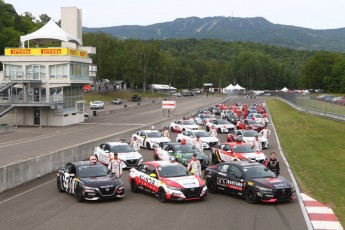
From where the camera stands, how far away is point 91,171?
65.0 feet

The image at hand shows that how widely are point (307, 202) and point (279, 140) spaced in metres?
23.5

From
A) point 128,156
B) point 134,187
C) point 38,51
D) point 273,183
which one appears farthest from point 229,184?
point 38,51

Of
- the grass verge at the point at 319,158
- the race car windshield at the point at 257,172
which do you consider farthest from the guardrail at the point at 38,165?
the grass verge at the point at 319,158

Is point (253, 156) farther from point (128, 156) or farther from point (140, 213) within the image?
point (140, 213)

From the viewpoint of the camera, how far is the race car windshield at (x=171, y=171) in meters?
19.5

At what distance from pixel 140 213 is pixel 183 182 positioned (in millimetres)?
2353

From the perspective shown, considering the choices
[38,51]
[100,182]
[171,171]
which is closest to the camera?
[100,182]

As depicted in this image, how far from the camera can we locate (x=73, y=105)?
205ft

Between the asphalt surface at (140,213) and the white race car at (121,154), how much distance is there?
6.73 m

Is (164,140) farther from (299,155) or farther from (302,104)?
(302,104)

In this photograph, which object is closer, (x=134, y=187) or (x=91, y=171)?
(x=91, y=171)

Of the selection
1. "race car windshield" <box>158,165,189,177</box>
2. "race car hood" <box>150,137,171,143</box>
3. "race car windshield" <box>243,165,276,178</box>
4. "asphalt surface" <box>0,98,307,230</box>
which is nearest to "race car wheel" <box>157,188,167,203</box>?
"asphalt surface" <box>0,98,307,230</box>

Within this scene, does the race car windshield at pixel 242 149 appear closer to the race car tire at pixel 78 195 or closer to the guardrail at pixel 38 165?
the guardrail at pixel 38 165

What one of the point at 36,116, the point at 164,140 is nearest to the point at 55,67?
the point at 36,116
